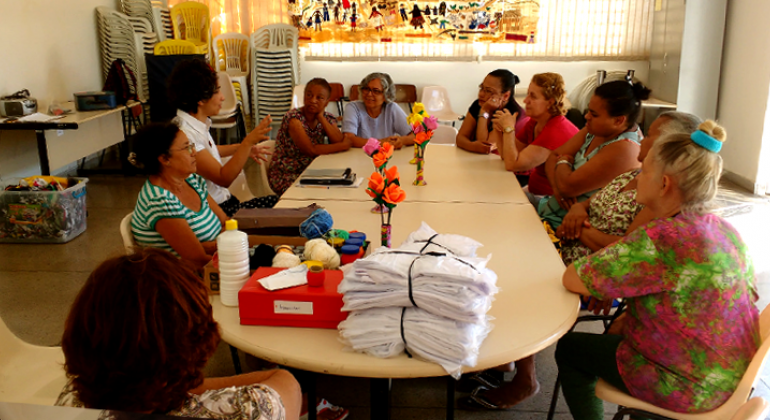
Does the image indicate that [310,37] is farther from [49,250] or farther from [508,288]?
[508,288]

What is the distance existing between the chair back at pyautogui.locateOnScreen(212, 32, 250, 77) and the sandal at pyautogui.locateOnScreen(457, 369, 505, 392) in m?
5.89

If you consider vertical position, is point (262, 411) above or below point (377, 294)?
below

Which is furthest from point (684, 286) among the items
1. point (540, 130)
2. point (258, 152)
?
point (258, 152)

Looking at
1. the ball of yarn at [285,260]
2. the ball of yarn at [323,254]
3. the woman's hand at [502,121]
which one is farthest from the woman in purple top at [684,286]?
the woman's hand at [502,121]

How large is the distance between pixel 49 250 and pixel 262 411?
3.71 m

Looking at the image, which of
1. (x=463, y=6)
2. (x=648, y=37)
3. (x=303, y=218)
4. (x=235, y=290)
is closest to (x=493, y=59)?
(x=463, y=6)

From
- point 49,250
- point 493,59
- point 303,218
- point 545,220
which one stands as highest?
point 493,59

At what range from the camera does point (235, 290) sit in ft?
5.40

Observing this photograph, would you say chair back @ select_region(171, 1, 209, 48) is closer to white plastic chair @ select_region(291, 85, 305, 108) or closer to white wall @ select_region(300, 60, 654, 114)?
white wall @ select_region(300, 60, 654, 114)

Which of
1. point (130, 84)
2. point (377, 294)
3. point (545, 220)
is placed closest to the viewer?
point (377, 294)

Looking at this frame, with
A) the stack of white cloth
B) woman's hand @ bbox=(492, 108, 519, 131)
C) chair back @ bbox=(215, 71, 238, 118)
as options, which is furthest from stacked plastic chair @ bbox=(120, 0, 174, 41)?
the stack of white cloth

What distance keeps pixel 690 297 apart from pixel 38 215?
4.27 meters

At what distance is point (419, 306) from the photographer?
1.37 meters

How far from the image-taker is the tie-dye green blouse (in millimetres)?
1545
